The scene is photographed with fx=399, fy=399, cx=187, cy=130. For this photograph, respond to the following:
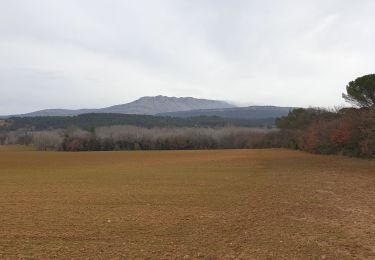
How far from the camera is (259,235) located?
12195mm

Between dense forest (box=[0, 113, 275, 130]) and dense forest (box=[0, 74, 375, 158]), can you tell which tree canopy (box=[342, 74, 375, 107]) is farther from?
dense forest (box=[0, 113, 275, 130])

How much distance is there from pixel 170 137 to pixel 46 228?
10360 cm

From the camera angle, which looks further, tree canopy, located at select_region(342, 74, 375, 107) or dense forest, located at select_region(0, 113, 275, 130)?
dense forest, located at select_region(0, 113, 275, 130)

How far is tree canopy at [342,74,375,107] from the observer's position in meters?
54.7

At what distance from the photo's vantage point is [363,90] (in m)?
56.0

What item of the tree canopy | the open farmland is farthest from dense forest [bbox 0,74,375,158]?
the open farmland

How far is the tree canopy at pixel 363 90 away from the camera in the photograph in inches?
2154

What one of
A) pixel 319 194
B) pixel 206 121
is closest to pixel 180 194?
pixel 319 194

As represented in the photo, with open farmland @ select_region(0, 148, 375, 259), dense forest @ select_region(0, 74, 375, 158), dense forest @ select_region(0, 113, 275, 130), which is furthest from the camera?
dense forest @ select_region(0, 113, 275, 130)

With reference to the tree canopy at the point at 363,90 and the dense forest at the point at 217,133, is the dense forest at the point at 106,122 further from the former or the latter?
the tree canopy at the point at 363,90

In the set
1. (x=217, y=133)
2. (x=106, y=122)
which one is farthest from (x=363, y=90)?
(x=106, y=122)

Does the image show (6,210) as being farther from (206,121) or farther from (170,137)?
(206,121)

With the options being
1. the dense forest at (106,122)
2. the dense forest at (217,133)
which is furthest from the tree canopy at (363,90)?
the dense forest at (106,122)

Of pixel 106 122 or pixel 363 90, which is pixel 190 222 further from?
pixel 106 122
